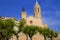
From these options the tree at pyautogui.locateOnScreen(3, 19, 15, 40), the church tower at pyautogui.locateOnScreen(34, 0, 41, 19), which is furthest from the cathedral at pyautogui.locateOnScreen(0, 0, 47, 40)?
the tree at pyautogui.locateOnScreen(3, 19, 15, 40)

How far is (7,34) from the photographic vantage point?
213 ft

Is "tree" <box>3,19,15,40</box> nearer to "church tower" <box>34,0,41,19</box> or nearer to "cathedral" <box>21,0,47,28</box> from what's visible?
"cathedral" <box>21,0,47,28</box>

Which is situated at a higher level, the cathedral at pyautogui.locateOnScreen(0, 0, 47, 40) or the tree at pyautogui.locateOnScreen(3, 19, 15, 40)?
the cathedral at pyautogui.locateOnScreen(0, 0, 47, 40)

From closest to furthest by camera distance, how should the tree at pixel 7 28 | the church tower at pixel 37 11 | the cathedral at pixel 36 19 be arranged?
1. the tree at pixel 7 28
2. the cathedral at pixel 36 19
3. the church tower at pixel 37 11

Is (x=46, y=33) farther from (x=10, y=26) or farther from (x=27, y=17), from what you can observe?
(x=27, y=17)

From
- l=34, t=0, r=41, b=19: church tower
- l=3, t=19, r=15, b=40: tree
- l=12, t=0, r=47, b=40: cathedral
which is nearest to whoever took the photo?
l=3, t=19, r=15, b=40: tree

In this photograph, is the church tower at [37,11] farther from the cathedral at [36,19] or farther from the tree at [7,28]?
the tree at [7,28]

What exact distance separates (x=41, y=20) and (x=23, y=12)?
26.8 ft

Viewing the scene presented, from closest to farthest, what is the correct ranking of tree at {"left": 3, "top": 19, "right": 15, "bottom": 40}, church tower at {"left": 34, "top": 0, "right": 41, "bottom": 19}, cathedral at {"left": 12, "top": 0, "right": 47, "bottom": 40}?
tree at {"left": 3, "top": 19, "right": 15, "bottom": 40} → cathedral at {"left": 12, "top": 0, "right": 47, "bottom": 40} → church tower at {"left": 34, "top": 0, "right": 41, "bottom": 19}

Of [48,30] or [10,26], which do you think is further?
[48,30]

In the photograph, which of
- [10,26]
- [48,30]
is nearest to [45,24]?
[48,30]

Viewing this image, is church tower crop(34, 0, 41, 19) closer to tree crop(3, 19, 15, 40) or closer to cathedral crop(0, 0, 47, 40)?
cathedral crop(0, 0, 47, 40)

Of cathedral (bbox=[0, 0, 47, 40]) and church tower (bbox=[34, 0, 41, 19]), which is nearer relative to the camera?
cathedral (bbox=[0, 0, 47, 40])

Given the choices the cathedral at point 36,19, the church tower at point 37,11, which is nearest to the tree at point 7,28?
the cathedral at point 36,19
